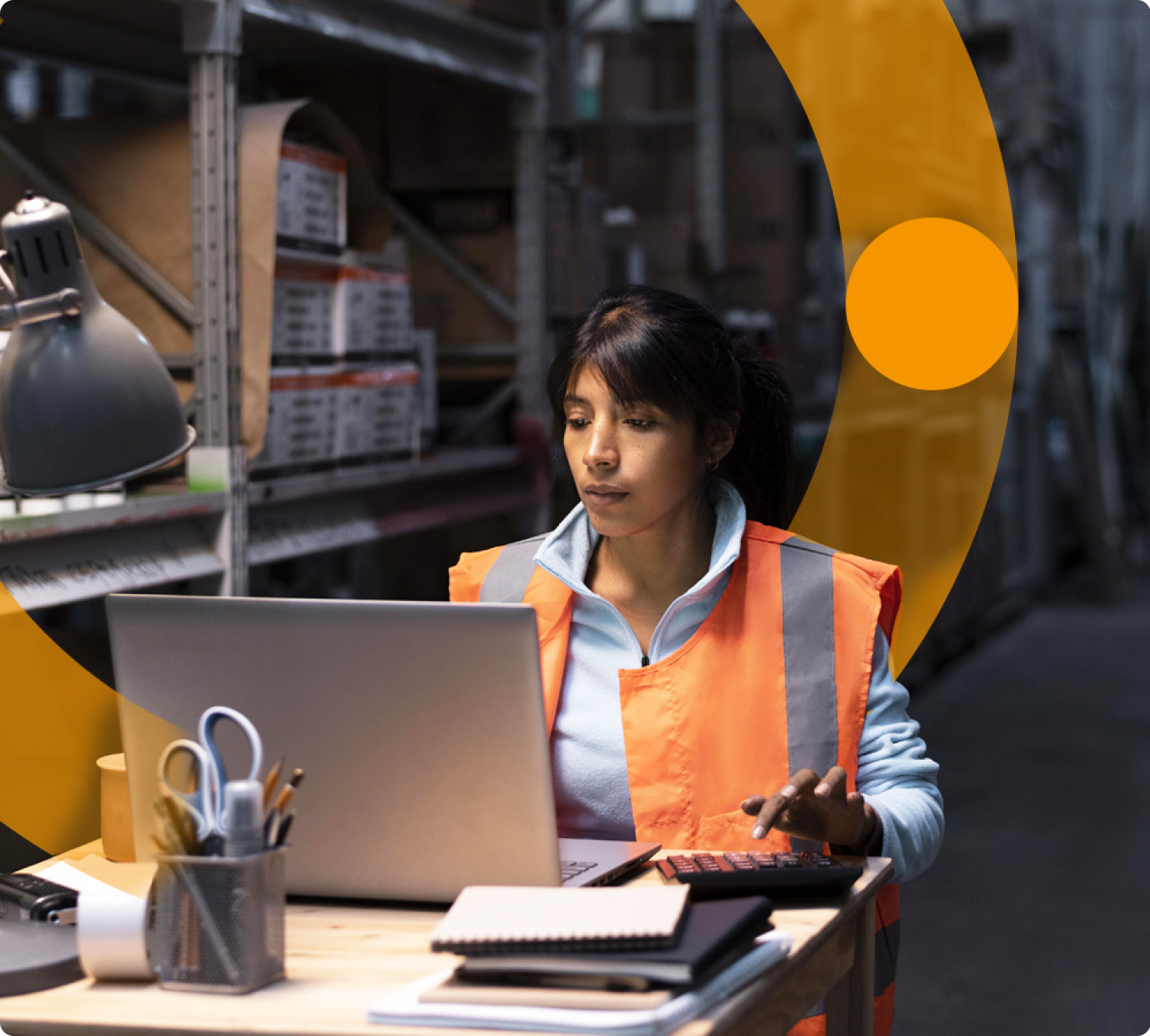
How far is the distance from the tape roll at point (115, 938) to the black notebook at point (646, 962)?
27 centimetres

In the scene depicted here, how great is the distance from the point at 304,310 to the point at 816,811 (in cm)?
204

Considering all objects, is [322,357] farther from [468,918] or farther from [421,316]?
[468,918]

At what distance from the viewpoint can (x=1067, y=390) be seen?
883cm

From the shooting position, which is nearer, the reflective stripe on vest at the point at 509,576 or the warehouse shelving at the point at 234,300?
the reflective stripe on vest at the point at 509,576

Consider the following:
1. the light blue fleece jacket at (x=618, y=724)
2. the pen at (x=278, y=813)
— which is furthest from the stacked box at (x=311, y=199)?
the pen at (x=278, y=813)

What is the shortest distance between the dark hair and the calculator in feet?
1.95

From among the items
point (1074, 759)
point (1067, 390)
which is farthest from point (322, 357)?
point (1067, 390)

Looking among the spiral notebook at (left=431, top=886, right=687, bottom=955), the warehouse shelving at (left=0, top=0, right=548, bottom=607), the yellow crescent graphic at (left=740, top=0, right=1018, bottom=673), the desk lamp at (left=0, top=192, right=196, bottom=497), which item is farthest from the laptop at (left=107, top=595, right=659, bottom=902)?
the yellow crescent graphic at (left=740, top=0, right=1018, bottom=673)

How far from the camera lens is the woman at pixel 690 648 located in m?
1.80

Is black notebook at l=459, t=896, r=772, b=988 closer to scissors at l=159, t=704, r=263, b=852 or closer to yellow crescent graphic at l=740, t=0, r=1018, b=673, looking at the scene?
scissors at l=159, t=704, r=263, b=852

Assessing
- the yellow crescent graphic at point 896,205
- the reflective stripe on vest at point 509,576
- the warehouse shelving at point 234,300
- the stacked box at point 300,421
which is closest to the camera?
the reflective stripe on vest at point 509,576

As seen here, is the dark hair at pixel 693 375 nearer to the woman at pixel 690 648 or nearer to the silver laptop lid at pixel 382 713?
the woman at pixel 690 648

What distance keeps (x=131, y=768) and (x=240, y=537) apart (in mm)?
1515

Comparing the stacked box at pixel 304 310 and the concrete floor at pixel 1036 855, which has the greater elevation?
the stacked box at pixel 304 310
